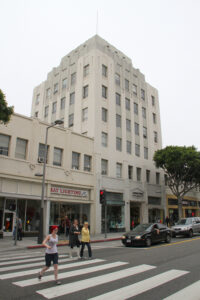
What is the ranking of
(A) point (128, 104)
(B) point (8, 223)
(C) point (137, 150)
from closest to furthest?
(B) point (8, 223)
(C) point (137, 150)
(A) point (128, 104)

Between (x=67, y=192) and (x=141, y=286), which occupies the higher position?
(x=67, y=192)

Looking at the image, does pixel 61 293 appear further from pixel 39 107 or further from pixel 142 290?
pixel 39 107

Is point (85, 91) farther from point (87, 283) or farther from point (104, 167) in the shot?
point (87, 283)

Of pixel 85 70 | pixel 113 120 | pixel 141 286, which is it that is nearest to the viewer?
pixel 141 286

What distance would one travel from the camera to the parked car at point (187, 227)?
68.6 feet

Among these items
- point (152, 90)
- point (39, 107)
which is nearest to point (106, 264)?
point (39, 107)

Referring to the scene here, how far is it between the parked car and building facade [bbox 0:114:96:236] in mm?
8434

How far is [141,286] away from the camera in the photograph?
636cm

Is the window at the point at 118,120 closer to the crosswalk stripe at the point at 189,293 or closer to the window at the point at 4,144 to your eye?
the window at the point at 4,144

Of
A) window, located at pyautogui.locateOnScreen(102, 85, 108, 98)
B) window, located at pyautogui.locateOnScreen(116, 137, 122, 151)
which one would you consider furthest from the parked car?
window, located at pyautogui.locateOnScreen(102, 85, 108, 98)

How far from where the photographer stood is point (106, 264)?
9359mm

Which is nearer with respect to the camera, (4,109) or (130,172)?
(4,109)

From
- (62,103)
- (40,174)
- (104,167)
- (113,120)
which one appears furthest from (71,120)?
(40,174)

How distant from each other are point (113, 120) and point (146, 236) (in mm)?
18415
